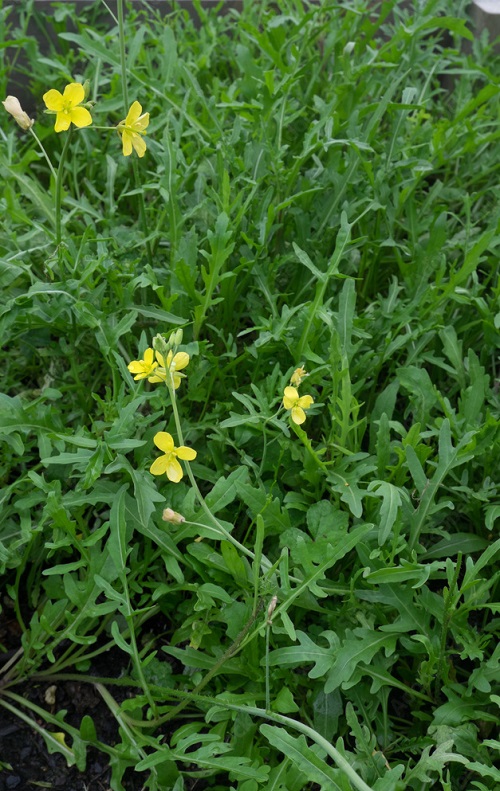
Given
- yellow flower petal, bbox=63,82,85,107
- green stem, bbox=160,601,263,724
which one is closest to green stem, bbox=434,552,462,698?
green stem, bbox=160,601,263,724

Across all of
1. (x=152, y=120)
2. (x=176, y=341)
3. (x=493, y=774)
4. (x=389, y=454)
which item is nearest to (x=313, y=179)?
(x=152, y=120)

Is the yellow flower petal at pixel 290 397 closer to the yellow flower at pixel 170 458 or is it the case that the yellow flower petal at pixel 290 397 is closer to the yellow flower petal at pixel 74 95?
the yellow flower at pixel 170 458

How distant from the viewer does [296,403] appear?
1.71 meters

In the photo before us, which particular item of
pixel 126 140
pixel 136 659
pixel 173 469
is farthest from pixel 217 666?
pixel 126 140

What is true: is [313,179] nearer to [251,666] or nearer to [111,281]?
[111,281]

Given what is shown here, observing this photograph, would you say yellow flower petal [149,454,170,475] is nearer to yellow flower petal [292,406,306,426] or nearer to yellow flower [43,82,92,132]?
yellow flower petal [292,406,306,426]

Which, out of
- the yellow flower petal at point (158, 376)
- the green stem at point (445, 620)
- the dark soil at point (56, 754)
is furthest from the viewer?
the dark soil at point (56, 754)

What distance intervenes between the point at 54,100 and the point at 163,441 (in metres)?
0.80

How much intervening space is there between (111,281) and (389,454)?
Answer: 855 mm

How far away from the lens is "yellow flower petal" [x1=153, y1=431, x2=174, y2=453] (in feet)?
4.60

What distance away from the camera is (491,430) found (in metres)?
1.82

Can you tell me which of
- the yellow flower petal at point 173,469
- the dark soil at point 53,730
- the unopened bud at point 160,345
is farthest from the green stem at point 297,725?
the unopened bud at point 160,345

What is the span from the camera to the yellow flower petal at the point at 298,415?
66.1 inches

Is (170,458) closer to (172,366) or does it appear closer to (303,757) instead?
(172,366)
